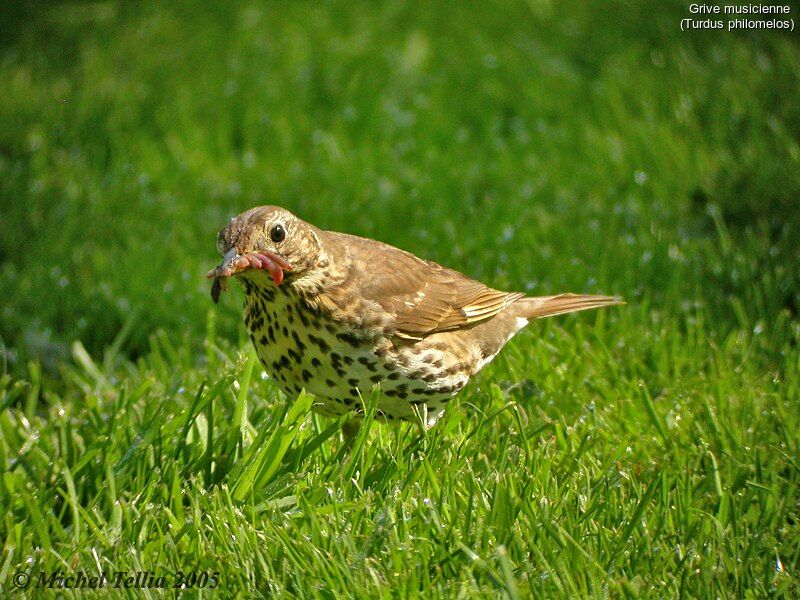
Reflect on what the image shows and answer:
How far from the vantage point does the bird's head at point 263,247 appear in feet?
11.8

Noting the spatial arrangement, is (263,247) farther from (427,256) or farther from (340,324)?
(427,256)

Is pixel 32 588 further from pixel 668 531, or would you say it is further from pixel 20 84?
pixel 20 84

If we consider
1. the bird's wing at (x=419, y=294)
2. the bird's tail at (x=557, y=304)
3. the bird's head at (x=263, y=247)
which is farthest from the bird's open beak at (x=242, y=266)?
the bird's tail at (x=557, y=304)

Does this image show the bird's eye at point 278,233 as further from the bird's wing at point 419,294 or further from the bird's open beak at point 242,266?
the bird's wing at point 419,294

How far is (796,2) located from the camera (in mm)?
8070

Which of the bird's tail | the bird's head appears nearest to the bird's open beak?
the bird's head

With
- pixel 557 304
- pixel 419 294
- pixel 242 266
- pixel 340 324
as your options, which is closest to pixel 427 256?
pixel 557 304

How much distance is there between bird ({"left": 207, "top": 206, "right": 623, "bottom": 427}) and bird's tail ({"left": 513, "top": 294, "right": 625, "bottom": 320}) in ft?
1.75

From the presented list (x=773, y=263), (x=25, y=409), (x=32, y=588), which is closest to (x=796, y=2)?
(x=773, y=263)

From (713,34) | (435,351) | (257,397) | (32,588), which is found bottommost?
(32,588)

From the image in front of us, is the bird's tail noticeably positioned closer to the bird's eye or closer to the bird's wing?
the bird's wing

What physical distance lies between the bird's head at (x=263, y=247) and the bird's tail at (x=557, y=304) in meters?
1.23

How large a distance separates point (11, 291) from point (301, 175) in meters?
1.83

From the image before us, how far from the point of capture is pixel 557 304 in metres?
4.94
